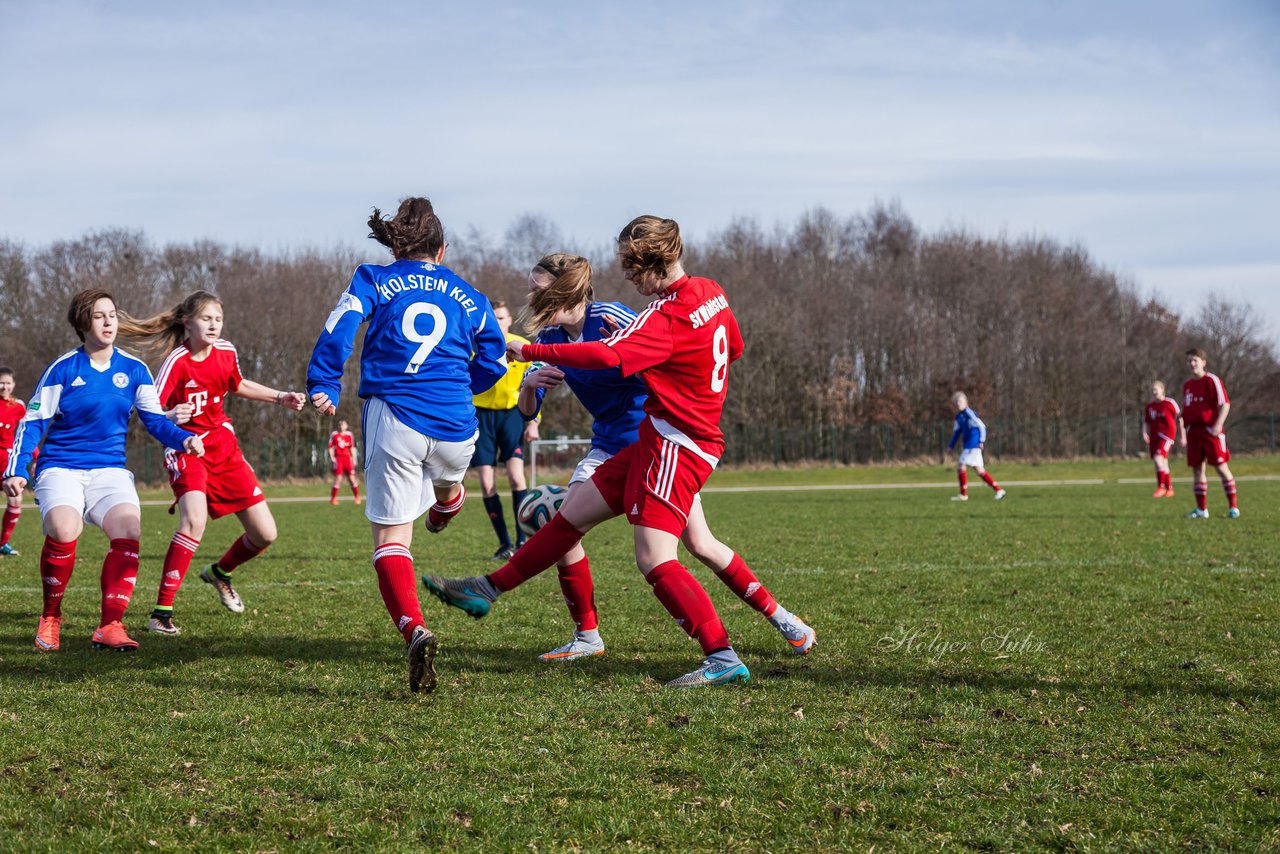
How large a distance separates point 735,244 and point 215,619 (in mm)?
51607

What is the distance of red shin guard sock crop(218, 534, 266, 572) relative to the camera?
23.4 ft

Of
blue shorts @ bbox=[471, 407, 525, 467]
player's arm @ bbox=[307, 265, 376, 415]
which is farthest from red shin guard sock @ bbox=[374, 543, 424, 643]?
blue shorts @ bbox=[471, 407, 525, 467]

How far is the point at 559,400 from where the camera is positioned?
142 feet

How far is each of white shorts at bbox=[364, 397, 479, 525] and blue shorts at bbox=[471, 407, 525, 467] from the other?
574 centimetres

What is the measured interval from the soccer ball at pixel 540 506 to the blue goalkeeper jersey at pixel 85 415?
6.58 feet

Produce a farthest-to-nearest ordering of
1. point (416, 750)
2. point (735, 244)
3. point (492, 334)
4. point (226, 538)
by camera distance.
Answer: point (735, 244) → point (226, 538) → point (492, 334) → point (416, 750)

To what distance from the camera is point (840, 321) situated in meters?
50.0

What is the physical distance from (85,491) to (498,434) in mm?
5060

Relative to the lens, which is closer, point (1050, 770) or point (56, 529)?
point (1050, 770)

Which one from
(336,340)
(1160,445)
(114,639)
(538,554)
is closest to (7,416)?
(114,639)

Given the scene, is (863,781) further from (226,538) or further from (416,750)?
(226,538)

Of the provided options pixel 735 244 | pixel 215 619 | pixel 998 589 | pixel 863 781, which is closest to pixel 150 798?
pixel 863 781

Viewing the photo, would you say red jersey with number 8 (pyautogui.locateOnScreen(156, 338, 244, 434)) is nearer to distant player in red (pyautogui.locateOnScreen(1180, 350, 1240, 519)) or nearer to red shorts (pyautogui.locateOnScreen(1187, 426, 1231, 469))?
distant player in red (pyautogui.locateOnScreen(1180, 350, 1240, 519))

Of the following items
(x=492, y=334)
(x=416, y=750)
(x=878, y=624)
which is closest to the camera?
(x=416, y=750)
